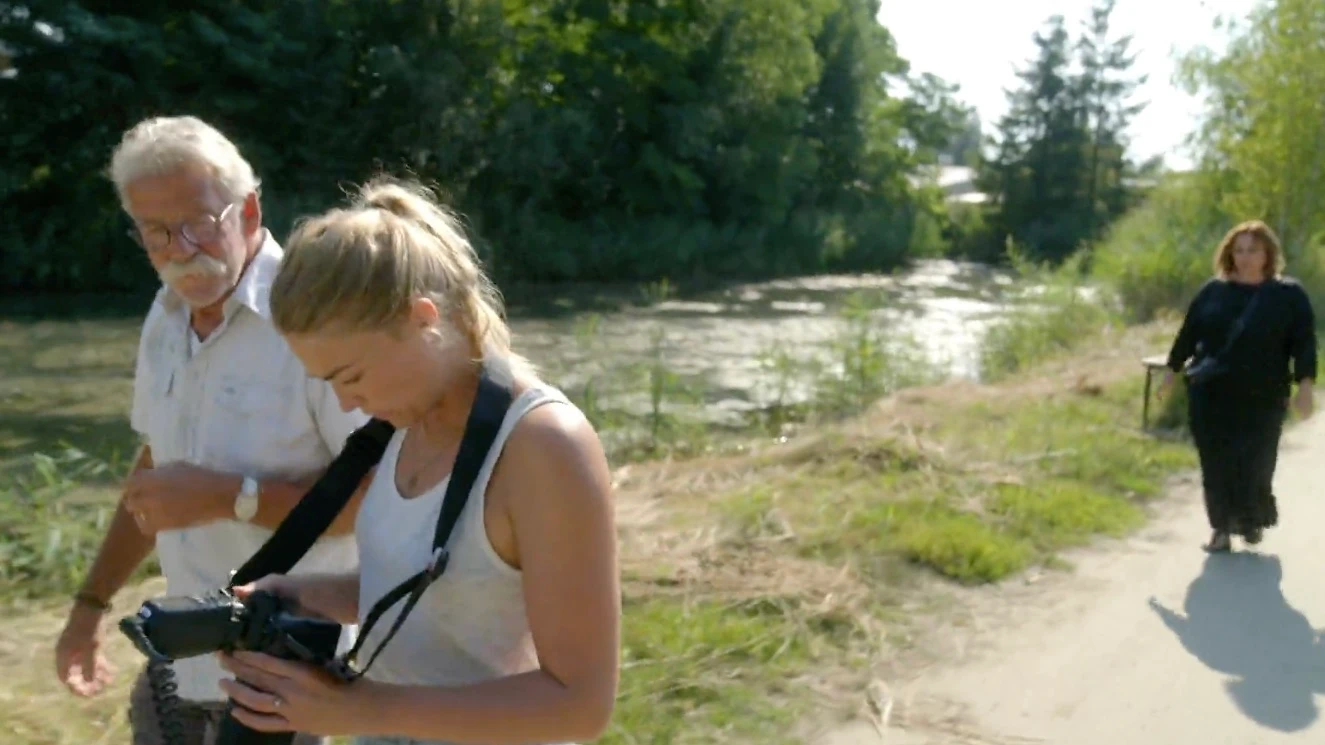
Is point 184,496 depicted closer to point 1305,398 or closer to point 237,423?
point 237,423

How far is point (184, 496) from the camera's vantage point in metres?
2.42

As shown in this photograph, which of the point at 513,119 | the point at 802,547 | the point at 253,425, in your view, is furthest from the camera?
the point at 513,119

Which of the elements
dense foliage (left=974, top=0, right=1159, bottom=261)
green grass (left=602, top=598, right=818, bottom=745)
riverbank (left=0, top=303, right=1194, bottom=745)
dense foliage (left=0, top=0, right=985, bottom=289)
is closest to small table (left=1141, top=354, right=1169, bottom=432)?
riverbank (left=0, top=303, right=1194, bottom=745)

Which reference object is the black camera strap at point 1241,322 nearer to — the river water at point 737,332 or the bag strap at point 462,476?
the river water at point 737,332

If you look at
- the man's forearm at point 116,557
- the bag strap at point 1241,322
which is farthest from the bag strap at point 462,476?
the bag strap at point 1241,322

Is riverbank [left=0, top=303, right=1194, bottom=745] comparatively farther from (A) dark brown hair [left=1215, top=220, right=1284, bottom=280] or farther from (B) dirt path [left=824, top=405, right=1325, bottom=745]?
(A) dark brown hair [left=1215, top=220, right=1284, bottom=280]

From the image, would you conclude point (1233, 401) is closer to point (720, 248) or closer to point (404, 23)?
point (404, 23)

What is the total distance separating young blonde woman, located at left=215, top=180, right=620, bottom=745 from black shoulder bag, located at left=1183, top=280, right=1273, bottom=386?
613 cm

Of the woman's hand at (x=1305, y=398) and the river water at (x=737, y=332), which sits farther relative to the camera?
the river water at (x=737, y=332)

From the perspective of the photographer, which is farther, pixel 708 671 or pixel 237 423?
pixel 708 671

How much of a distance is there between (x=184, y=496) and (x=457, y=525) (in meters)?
0.88

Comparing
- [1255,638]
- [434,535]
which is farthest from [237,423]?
[1255,638]

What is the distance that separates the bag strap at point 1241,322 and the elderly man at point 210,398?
579 centimetres

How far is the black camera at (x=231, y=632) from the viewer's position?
1677 mm
